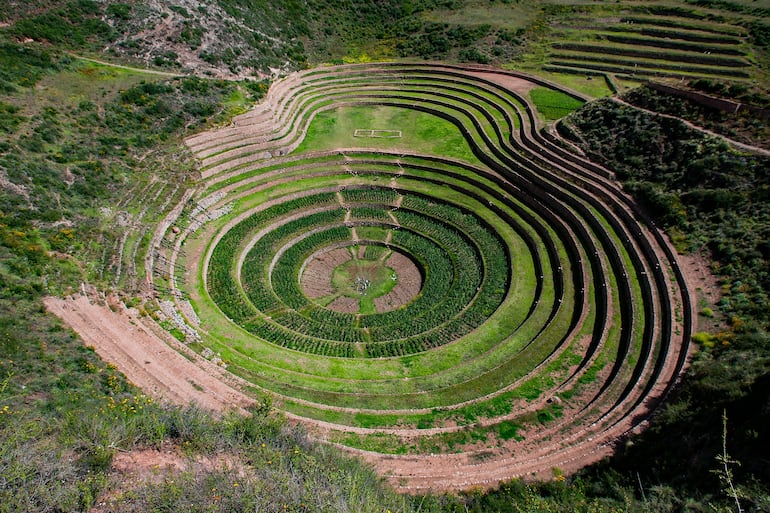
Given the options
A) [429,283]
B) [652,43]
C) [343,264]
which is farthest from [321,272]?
[652,43]

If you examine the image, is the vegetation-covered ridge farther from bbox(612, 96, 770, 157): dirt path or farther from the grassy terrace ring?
the grassy terrace ring

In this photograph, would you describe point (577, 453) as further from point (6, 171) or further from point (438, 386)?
point (6, 171)

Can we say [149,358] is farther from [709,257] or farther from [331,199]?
[709,257]

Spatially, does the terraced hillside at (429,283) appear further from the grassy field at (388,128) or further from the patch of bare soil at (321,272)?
the grassy field at (388,128)

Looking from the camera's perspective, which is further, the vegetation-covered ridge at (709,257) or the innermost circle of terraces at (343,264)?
the innermost circle of terraces at (343,264)

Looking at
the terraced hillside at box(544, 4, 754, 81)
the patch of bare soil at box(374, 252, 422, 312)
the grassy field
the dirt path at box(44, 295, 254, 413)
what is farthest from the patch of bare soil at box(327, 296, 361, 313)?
the terraced hillside at box(544, 4, 754, 81)

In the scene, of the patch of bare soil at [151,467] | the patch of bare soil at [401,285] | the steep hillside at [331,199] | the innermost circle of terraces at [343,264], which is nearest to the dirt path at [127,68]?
the steep hillside at [331,199]
